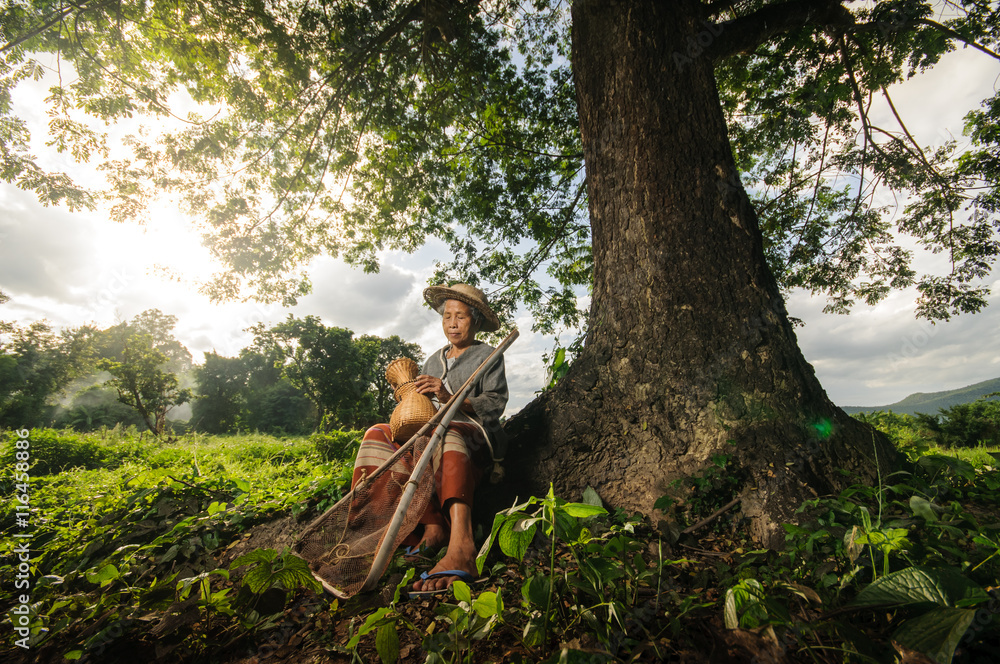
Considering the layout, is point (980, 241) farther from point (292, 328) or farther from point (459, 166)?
point (292, 328)

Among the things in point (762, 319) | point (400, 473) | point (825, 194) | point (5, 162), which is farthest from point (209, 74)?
point (825, 194)

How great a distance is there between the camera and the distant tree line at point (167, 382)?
1695cm

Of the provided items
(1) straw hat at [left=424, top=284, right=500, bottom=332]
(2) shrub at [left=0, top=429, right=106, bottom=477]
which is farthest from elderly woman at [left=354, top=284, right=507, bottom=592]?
(2) shrub at [left=0, top=429, right=106, bottom=477]

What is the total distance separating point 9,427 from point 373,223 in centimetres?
2452

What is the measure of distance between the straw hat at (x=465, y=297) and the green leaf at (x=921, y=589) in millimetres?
2487

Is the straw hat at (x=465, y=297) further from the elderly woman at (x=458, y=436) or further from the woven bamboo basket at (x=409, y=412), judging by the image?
the woven bamboo basket at (x=409, y=412)

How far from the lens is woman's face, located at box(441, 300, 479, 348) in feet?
9.77

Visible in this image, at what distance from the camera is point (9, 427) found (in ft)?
58.3

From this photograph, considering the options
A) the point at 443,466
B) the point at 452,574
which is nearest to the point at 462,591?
the point at 452,574

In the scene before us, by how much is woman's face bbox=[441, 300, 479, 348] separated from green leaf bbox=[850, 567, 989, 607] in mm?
2460

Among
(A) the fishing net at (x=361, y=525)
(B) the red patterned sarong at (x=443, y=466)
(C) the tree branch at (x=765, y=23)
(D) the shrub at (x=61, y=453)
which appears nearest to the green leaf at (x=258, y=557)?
(A) the fishing net at (x=361, y=525)

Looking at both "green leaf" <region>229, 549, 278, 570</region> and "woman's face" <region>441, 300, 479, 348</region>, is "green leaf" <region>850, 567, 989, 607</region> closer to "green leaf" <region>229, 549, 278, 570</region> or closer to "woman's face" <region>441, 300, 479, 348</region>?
"green leaf" <region>229, 549, 278, 570</region>

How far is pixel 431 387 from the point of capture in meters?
2.38

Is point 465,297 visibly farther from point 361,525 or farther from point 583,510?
point 583,510
